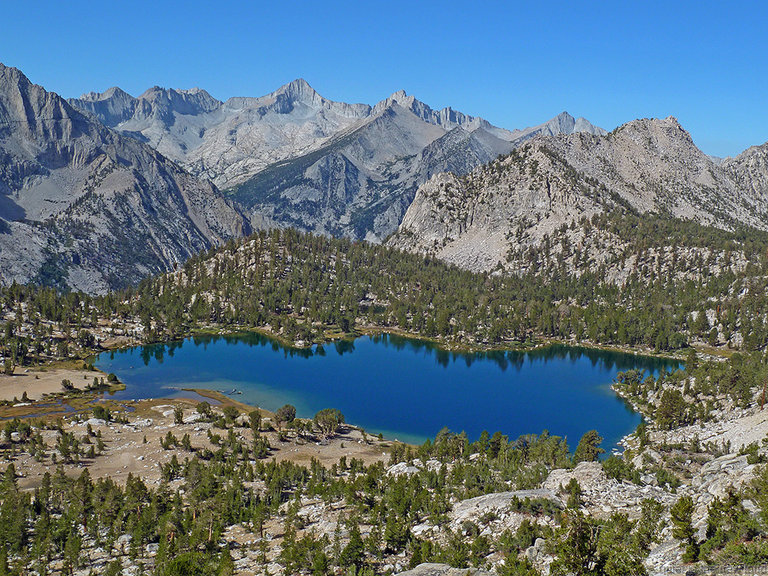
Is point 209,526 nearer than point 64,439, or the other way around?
point 209,526

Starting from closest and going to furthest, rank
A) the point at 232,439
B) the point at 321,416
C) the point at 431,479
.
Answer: the point at 431,479 → the point at 232,439 → the point at 321,416

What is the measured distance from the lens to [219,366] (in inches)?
6486

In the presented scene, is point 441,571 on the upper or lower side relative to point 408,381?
upper

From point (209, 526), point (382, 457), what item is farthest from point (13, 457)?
point (382, 457)

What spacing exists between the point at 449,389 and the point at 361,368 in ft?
99.7

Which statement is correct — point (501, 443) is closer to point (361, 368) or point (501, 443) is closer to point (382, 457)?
point (382, 457)

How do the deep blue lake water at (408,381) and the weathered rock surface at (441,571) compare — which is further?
the deep blue lake water at (408,381)

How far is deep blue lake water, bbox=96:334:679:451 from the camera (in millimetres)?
120562

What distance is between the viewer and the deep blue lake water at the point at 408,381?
120562 millimetres

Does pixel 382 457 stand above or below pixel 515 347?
below

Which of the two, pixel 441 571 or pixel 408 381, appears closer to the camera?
pixel 441 571

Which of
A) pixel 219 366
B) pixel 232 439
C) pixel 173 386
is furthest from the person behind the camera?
pixel 219 366

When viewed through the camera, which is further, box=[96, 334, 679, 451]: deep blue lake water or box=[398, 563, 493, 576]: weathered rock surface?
box=[96, 334, 679, 451]: deep blue lake water

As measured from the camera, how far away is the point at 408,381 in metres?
154
